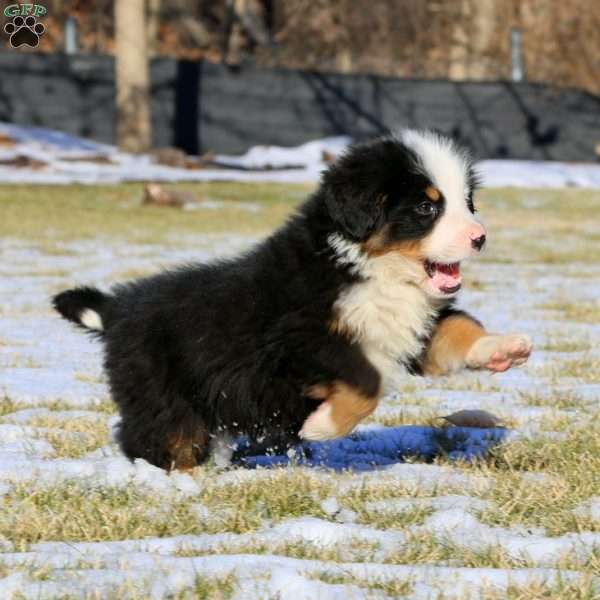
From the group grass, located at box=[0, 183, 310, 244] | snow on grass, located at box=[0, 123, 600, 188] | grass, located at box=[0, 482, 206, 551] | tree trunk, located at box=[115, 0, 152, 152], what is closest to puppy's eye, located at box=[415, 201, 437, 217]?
grass, located at box=[0, 482, 206, 551]

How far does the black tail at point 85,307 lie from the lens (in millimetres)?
4125

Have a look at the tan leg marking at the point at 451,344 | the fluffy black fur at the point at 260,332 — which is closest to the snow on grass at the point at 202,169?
the fluffy black fur at the point at 260,332

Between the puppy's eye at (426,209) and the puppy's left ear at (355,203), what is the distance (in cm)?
12

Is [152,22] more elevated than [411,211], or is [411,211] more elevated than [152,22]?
[152,22]

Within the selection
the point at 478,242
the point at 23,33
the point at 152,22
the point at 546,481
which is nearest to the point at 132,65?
the point at 23,33

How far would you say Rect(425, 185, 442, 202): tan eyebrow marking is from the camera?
366 centimetres

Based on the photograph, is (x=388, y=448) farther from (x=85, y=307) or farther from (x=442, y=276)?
(x=85, y=307)

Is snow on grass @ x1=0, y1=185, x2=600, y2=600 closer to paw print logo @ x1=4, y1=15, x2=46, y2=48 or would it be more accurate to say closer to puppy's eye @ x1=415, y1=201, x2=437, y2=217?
puppy's eye @ x1=415, y1=201, x2=437, y2=217

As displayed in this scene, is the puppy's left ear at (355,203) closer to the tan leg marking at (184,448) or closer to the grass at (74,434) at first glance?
the tan leg marking at (184,448)

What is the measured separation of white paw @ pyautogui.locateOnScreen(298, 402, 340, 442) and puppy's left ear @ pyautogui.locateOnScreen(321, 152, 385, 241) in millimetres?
531

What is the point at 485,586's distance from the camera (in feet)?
8.68

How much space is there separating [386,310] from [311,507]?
65 centimetres

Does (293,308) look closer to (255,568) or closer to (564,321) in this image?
(255,568)

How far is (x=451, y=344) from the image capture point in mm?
3705
